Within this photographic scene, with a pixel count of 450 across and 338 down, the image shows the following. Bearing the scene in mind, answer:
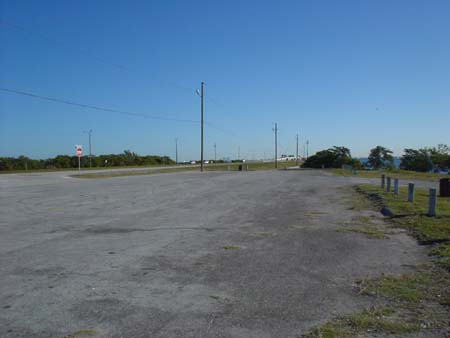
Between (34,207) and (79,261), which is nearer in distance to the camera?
(79,261)

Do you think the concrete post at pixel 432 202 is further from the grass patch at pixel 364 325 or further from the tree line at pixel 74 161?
the tree line at pixel 74 161

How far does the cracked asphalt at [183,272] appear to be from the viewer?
477 centimetres

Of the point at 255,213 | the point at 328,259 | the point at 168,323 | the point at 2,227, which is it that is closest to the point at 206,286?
the point at 168,323

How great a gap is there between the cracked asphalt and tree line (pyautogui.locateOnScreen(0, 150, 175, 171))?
220 feet

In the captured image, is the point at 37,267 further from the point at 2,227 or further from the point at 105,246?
the point at 2,227

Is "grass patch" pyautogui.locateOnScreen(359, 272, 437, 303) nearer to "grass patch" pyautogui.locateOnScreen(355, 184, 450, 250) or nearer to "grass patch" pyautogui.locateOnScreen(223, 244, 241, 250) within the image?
"grass patch" pyautogui.locateOnScreen(355, 184, 450, 250)

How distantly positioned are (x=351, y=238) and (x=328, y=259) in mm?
2379

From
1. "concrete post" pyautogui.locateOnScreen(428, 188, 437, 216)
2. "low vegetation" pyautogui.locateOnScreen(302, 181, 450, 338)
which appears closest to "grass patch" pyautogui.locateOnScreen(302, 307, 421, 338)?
"low vegetation" pyautogui.locateOnScreen(302, 181, 450, 338)

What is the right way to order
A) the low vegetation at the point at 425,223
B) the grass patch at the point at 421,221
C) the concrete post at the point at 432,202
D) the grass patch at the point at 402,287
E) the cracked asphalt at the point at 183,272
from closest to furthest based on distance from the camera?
1. the cracked asphalt at the point at 183,272
2. the grass patch at the point at 402,287
3. the low vegetation at the point at 425,223
4. the grass patch at the point at 421,221
5. the concrete post at the point at 432,202

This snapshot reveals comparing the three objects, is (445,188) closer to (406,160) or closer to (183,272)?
(183,272)

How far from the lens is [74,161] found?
89688mm

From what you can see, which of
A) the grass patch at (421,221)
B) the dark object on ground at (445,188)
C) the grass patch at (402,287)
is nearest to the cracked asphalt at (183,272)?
the grass patch at (402,287)

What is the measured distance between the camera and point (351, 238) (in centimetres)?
993

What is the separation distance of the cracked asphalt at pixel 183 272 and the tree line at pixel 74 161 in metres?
67.1
